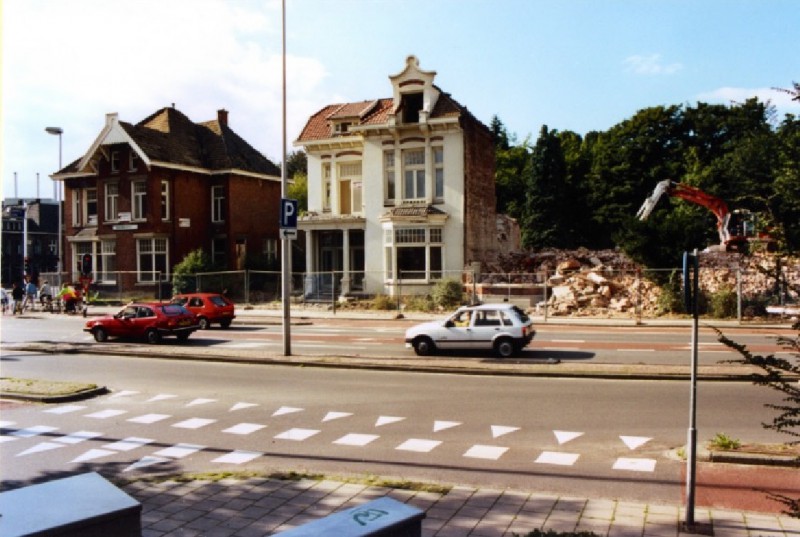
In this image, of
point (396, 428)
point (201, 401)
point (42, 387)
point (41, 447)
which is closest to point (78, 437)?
point (41, 447)

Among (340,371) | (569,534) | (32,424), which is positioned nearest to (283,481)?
(569,534)

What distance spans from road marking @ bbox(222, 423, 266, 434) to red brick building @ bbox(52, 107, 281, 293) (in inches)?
1274

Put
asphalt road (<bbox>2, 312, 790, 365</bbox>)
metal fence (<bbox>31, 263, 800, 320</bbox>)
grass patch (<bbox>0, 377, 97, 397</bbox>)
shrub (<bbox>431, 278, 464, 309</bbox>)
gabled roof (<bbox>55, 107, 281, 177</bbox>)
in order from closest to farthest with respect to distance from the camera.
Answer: grass patch (<bbox>0, 377, 97, 397</bbox>)
asphalt road (<bbox>2, 312, 790, 365</bbox>)
metal fence (<bbox>31, 263, 800, 320</bbox>)
shrub (<bbox>431, 278, 464, 309</bbox>)
gabled roof (<bbox>55, 107, 281, 177</bbox>)

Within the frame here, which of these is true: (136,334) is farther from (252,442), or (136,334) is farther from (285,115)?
(252,442)

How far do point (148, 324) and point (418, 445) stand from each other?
1502 cm

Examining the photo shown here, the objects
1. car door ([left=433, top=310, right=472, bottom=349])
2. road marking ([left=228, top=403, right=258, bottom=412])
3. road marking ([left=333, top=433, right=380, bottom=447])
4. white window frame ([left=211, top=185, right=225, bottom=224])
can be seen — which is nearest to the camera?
road marking ([left=333, top=433, right=380, bottom=447])

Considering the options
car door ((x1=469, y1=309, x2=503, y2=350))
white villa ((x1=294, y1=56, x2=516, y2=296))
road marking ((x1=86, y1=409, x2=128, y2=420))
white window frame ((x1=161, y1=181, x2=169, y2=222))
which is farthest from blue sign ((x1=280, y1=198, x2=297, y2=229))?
white window frame ((x1=161, y1=181, x2=169, y2=222))

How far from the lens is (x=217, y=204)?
46.2 m

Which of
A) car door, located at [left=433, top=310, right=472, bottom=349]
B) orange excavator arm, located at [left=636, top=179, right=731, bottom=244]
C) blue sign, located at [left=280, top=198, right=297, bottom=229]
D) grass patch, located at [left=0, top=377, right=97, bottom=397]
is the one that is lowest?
grass patch, located at [left=0, top=377, right=97, bottom=397]

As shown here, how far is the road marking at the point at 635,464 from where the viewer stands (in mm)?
8070

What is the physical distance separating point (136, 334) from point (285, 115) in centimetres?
932

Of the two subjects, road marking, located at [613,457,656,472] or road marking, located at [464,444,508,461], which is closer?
road marking, located at [613,457,656,472]

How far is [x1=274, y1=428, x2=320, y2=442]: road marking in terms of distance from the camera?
9.83m

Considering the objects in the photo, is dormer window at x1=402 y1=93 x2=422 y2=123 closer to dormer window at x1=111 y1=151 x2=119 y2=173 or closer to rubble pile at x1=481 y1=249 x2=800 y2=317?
rubble pile at x1=481 y1=249 x2=800 y2=317
